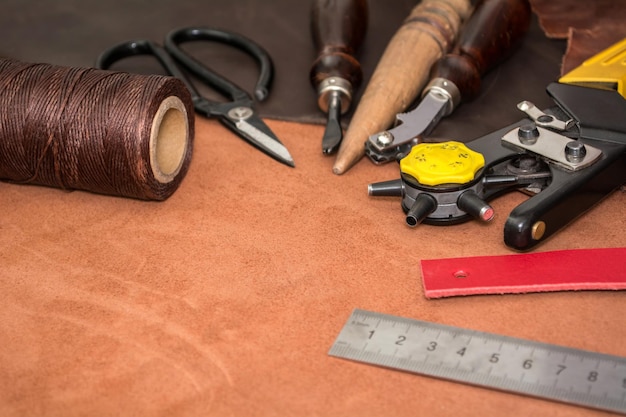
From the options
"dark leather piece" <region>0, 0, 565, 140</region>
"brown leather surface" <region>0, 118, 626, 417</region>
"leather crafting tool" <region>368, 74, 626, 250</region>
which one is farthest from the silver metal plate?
"dark leather piece" <region>0, 0, 565, 140</region>

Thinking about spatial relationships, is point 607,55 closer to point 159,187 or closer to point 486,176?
point 486,176

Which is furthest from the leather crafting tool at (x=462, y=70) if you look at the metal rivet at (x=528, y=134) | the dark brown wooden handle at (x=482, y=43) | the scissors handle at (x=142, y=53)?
the scissors handle at (x=142, y=53)

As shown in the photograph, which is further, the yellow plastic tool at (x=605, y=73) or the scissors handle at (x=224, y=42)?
the scissors handle at (x=224, y=42)

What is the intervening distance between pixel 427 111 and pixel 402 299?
48 cm

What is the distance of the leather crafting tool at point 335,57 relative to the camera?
1749 mm

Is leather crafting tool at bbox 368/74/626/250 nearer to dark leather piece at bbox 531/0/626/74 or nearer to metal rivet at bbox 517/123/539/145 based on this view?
metal rivet at bbox 517/123/539/145

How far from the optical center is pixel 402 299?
1377 mm

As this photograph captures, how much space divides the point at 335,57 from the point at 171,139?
0.39 metres

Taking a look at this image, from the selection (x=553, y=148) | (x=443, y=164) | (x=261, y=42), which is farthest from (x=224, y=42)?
(x=553, y=148)

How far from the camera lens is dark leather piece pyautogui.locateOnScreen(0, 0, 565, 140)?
6.05ft

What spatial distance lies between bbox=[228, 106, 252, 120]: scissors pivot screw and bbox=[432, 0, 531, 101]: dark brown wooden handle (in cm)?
40

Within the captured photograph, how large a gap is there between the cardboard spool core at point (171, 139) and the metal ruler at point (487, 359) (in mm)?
516

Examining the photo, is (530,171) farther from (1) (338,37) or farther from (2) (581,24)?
(2) (581,24)

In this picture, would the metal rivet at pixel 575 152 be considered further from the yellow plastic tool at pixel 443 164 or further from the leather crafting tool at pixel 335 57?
the leather crafting tool at pixel 335 57
